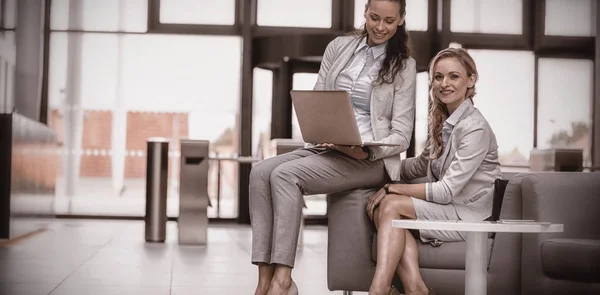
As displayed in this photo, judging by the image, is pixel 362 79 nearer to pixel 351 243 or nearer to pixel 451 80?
pixel 451 80

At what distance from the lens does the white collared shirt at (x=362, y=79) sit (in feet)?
12.0

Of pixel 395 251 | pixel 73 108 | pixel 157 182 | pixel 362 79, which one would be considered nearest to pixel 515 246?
pixel 395 251

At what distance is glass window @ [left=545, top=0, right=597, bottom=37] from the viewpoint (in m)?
11.0

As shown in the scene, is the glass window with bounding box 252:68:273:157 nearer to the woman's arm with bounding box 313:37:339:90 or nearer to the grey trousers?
the woman's arm with bounding box 313:37:339:90

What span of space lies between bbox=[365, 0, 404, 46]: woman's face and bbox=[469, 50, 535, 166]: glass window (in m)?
7.61

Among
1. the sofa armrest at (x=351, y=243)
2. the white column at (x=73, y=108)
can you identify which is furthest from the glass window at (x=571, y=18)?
the sofa armrest at (x=351, y=243)

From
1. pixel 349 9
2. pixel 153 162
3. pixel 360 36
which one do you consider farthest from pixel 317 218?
pixel 360 36

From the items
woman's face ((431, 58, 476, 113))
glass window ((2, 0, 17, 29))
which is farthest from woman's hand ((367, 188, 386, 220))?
glass window ((2, 0, 17, 29))

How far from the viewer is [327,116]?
327 centimetres

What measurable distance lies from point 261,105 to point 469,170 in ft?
25.6

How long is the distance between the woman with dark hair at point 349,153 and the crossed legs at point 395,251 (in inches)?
10.1

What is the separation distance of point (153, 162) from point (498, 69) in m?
5.14

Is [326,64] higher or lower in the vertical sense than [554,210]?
higher

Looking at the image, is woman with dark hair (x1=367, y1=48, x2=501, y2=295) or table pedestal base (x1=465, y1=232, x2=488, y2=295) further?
woman with dark hair (x1=367, y1=48, x2=501, y2=295)
